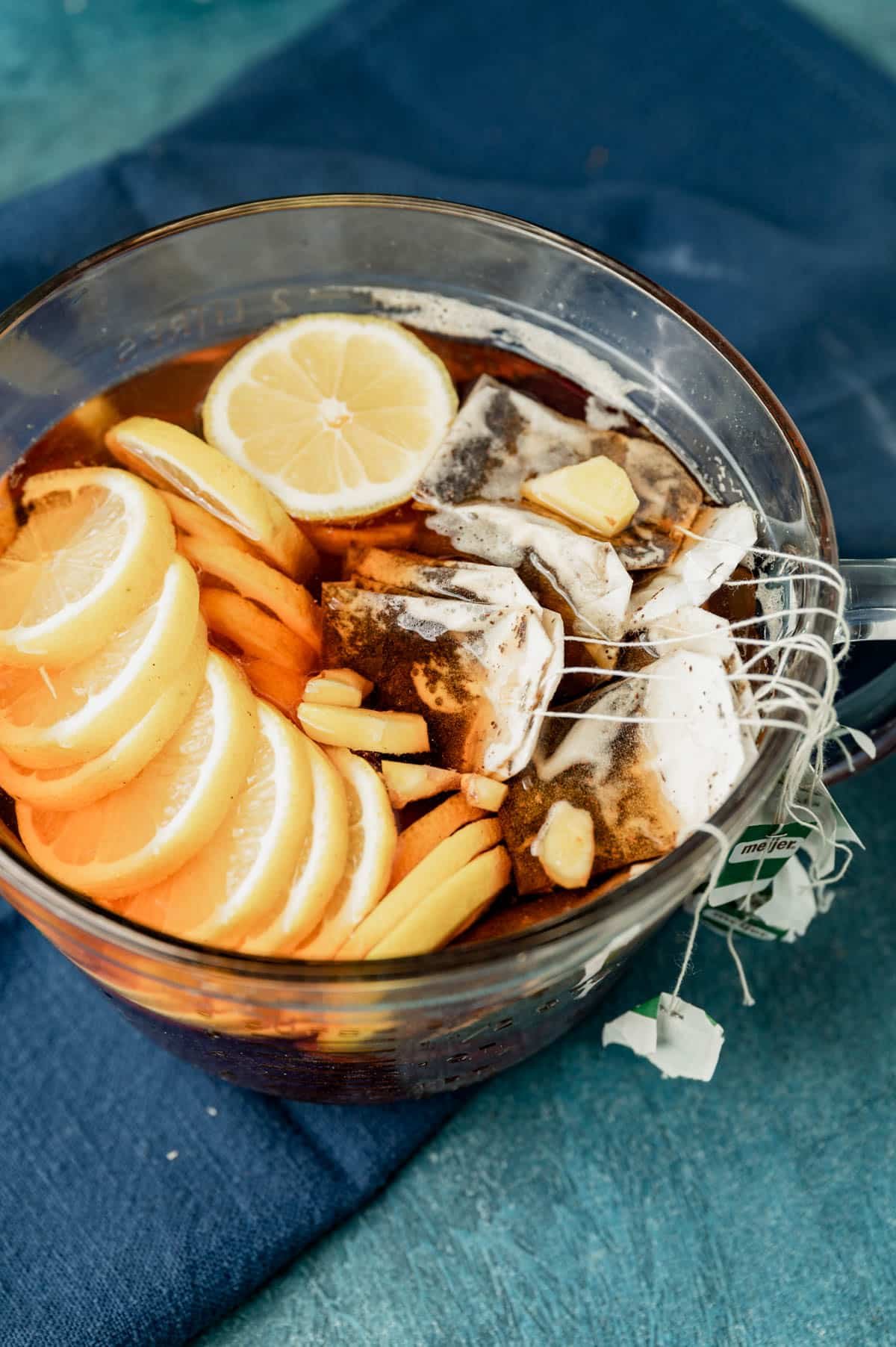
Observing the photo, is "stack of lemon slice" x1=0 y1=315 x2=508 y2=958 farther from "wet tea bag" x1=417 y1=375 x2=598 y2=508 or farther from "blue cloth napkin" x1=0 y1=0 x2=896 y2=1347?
"blue cloth napkin" x1=0 y1=0 x2=896 y2=1347

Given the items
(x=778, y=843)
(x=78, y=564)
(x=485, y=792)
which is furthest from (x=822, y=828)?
(x=78, y=564)

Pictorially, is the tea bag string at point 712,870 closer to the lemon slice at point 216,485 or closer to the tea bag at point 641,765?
the tea bag at point 641,765

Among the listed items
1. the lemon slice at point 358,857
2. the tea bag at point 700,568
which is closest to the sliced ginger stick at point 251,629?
the lemon slice at point 358,857

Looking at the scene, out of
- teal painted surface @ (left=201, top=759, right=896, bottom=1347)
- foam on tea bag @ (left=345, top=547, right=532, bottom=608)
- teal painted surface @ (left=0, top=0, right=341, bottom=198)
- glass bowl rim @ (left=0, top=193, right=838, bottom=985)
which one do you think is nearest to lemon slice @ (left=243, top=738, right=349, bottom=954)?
glass bowl rim @ (left=0, top=193, right=838, bottom=985)

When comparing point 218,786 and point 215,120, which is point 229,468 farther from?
point 215,120

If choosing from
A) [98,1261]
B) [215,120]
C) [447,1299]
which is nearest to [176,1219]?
[98,1261]
